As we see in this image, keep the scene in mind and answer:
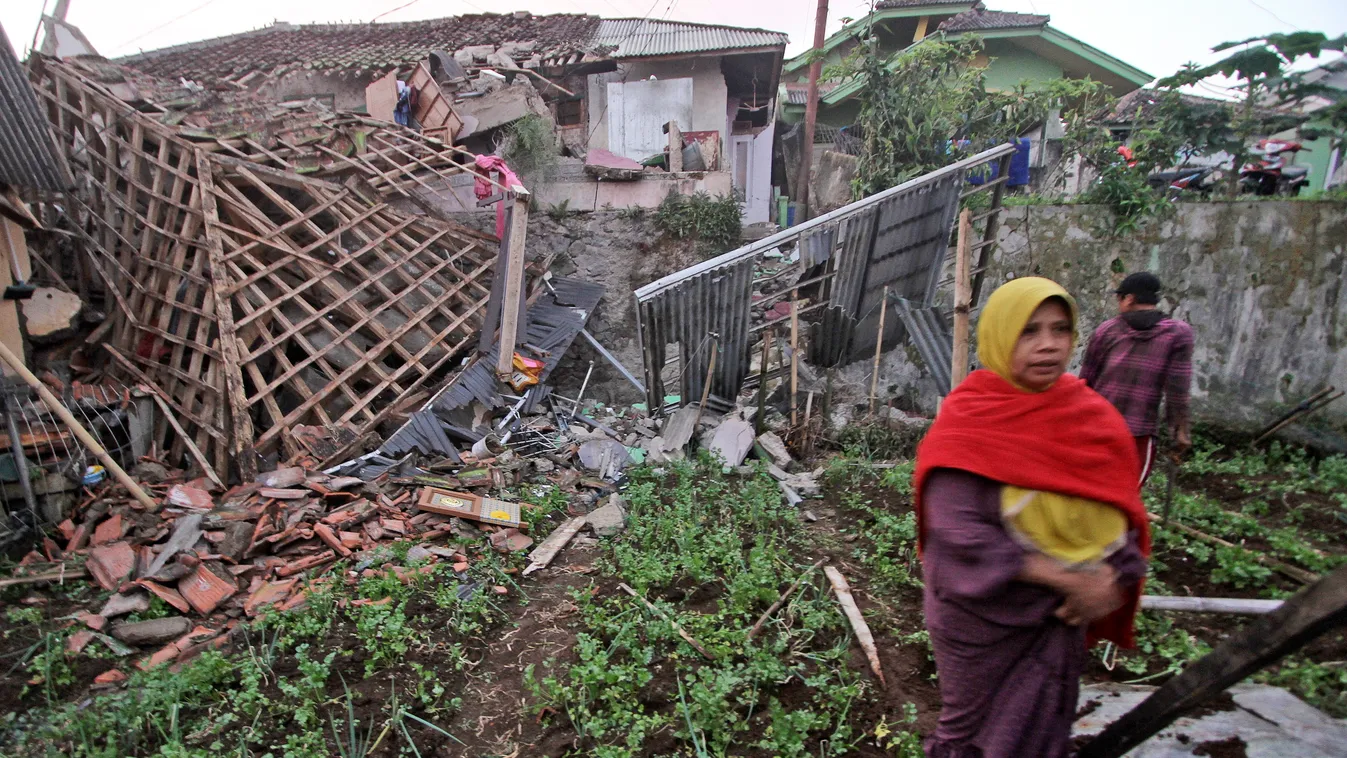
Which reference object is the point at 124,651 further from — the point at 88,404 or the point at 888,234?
the point at 888,234

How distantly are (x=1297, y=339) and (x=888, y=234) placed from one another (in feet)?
11.3

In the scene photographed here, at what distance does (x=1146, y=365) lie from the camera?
11.4ft

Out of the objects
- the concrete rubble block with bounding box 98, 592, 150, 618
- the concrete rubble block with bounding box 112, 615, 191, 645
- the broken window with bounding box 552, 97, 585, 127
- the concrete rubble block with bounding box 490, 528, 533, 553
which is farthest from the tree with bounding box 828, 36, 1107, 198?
the concrete rubble block with bounding box 98, 592, 150, 618

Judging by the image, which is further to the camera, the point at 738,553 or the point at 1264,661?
the point at 738,553

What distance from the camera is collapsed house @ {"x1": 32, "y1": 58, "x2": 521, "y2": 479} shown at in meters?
6.27

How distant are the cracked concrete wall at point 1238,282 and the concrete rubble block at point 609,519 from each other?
4614 mm

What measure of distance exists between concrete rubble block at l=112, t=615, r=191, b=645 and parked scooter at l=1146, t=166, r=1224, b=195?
8.27 m

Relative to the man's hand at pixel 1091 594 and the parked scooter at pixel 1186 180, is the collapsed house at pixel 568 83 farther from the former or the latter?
the man's hand at pixel 1091 594

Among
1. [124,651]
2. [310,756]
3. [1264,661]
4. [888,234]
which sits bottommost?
[124,651]

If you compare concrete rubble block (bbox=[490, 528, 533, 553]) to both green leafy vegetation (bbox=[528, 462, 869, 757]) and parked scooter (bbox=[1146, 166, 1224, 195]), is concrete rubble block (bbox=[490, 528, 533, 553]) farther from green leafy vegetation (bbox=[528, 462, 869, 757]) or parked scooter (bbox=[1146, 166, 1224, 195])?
parked scooter (bbox=[1146, 166, 1224, 195])

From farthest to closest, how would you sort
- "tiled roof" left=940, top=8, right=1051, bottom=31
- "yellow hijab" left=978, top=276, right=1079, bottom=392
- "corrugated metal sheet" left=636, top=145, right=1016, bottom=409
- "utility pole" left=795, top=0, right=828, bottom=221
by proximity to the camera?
"tiled roof" left=940, top=8, right=1051, bottom=31 → "utility pole" left=795, top=0, right=828, bottom=221 → "corrugated metal sheet" left=636, top=145, right=1016, bottom=409 → "yellow hijab" left=978, top=276, right=1079, bottom=392

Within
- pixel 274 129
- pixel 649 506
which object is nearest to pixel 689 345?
pixel 649 506

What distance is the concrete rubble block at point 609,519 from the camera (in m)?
5.01

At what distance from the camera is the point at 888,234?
21.1ft
